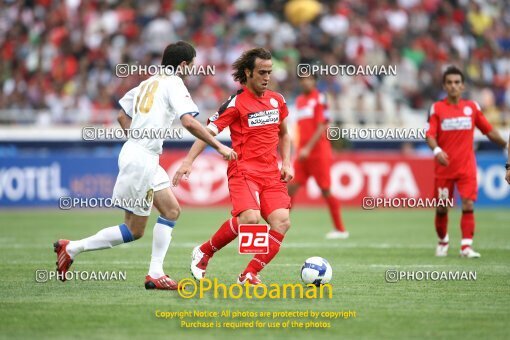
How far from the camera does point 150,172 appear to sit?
9.73 metres

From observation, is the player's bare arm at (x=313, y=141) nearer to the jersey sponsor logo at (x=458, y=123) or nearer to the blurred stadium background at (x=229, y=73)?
the jersey sponsor logo at (x=458, y=123)

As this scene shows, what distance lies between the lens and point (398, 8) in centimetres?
2830

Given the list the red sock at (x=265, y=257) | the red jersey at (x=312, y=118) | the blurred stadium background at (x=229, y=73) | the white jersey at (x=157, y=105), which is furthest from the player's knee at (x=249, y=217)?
the blurred stadium background at (x=229, y=73)

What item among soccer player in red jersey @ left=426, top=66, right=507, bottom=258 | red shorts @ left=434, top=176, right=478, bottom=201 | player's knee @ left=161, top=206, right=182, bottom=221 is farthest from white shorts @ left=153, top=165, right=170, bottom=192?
red shorts @ left=434, top=176, right=478, bottom=201

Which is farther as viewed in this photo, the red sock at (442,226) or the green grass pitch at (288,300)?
the red sock at (442,226)

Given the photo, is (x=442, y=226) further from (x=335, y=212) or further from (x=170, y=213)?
(x=170, y=213)

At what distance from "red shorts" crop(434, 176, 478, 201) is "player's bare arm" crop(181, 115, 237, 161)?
4942 millimetres

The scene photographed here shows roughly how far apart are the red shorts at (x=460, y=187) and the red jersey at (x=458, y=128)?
0.23 feet

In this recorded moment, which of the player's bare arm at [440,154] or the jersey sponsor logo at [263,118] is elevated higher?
the jersey sponsor logo at [263,118]

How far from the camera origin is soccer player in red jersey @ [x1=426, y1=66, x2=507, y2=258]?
43.6 ft

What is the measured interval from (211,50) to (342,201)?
5.83 m

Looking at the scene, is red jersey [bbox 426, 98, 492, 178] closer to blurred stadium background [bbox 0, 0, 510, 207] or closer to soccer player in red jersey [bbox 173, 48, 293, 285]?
soccer player in red jersey [bbox 173, 48, 293, 285]

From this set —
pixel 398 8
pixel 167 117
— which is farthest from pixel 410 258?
pixel 398 8

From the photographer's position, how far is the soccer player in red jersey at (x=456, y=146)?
13297 mm
